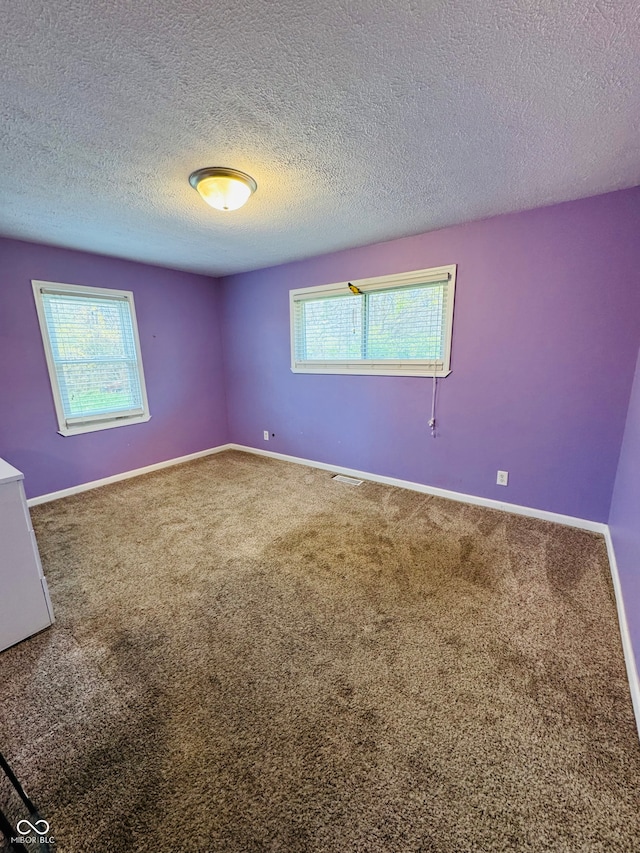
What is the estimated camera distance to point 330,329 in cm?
362

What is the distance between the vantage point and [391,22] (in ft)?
3.32

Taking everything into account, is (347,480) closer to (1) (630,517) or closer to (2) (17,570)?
(1) (630,517)

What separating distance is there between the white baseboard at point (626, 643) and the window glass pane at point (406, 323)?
6.17 feet

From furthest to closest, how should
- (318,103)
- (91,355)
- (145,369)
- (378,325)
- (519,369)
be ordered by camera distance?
(145,369) → (91,355) → (378,325) → (519,369) → (318,103)

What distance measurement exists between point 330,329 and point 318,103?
2288 mm

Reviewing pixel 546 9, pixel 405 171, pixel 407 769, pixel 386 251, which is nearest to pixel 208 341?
pixel 386 251

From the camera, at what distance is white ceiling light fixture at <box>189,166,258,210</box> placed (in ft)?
5.96

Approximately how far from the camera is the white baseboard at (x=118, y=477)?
10.4ft

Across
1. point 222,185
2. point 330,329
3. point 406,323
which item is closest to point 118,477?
point 330,329

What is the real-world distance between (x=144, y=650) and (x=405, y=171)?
111 inches

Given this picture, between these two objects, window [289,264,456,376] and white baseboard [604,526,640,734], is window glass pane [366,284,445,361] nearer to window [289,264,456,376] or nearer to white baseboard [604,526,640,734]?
window [289,264,456,376]

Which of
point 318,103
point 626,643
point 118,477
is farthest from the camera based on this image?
point 118,477

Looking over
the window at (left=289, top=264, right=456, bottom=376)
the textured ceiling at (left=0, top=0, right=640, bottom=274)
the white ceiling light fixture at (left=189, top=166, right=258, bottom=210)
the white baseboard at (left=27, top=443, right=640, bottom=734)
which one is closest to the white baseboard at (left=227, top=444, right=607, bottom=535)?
the white baseboard at (left=27, top=443, right=640, bottom=734)

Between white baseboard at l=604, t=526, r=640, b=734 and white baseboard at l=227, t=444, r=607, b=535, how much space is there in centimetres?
32
